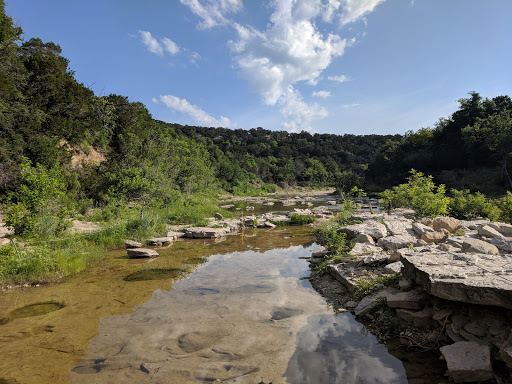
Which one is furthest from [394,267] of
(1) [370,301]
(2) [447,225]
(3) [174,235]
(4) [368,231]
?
(3) [174,235]

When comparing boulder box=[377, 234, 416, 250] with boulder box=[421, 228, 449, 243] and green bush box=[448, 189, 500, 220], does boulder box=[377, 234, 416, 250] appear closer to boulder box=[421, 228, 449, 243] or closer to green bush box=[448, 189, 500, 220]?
boulder box=[421, 228, 449, 243]

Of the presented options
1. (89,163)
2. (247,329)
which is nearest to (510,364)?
(247,329)

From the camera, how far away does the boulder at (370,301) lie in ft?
18.0

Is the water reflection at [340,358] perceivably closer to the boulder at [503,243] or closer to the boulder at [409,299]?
the boulder at [409,299]

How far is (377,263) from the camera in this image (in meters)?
6.97

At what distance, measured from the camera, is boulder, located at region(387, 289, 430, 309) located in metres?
4.76

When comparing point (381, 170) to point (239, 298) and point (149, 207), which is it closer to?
point (149, 207)

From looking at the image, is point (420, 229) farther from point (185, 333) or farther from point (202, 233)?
point (202, 233)

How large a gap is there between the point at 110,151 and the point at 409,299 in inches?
1345

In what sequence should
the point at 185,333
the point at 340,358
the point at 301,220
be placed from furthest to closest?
the point at 301,220
the point at 185,333
the point at 340,358

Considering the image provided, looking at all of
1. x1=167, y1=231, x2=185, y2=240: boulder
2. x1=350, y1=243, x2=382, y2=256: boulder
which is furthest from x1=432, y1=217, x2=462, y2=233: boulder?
x1=167, y1=231, x2=185, y2=240: boulder

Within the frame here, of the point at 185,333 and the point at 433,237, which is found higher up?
the point at 433,237

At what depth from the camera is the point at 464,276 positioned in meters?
4.12

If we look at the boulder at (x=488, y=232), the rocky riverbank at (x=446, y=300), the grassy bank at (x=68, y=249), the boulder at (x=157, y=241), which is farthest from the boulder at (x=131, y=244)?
the boulder at (x=488, y=232)
